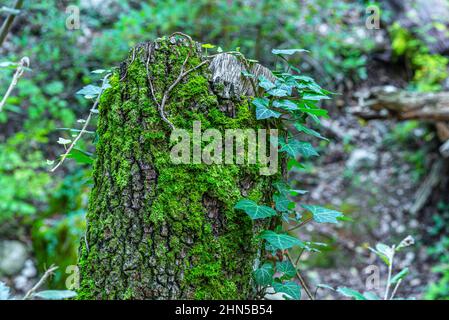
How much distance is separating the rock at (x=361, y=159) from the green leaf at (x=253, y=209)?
167 inches

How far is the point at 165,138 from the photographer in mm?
1354

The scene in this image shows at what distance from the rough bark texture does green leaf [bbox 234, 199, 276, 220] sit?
4 centimetres

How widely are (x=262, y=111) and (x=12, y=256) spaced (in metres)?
3.54

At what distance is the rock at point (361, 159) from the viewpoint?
529 centimetres

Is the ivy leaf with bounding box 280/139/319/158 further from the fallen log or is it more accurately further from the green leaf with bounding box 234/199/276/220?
the fallen log

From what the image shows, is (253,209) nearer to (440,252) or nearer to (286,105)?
(286,105)

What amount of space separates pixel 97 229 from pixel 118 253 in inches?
5.2

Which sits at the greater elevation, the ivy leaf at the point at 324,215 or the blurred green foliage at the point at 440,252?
the ivy leaf at the point at 324,215

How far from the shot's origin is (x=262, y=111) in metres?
1.39

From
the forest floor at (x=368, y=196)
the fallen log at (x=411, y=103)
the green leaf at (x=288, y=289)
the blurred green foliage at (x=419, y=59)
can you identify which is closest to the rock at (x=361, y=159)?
the forest floor at (x=368, y=196)

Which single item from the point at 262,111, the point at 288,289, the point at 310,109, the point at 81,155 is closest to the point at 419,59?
the point at 310,109

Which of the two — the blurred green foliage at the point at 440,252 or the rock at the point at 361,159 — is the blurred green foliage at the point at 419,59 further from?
the blurred green foliage at the point at 440,252
